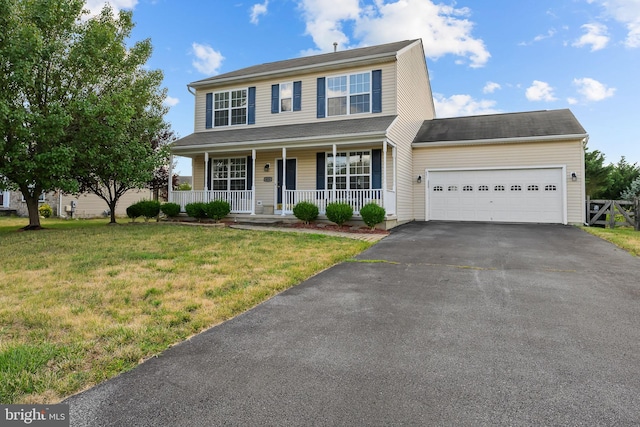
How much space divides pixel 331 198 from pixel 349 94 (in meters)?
4.50

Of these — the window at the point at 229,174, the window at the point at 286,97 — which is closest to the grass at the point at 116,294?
the window at the point at 229,174

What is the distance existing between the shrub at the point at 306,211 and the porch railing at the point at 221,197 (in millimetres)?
2523

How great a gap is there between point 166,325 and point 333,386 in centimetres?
192

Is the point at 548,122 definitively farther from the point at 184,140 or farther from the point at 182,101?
the point at 182,101

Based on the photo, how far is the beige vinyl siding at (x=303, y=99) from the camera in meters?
13.2

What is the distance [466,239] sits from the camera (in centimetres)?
958

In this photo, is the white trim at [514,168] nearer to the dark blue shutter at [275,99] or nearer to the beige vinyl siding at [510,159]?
the beige vinyl siding at [510,159]

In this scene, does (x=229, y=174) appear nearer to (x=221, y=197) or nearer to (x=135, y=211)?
(x=221, y=197)

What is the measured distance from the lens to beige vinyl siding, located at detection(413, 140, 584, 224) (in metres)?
13.1

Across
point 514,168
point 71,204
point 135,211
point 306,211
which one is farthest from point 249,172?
point 71,204

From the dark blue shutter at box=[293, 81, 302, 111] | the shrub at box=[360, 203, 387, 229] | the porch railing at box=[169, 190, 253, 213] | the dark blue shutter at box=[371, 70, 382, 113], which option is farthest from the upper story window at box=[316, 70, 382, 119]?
the porch railing at box=[169, 190, 253, 213]

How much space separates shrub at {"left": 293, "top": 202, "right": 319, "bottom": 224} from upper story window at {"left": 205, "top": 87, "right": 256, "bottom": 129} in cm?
552

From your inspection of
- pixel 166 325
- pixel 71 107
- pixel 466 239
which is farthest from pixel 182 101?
pixel 166 325

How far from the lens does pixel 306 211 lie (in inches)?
472
